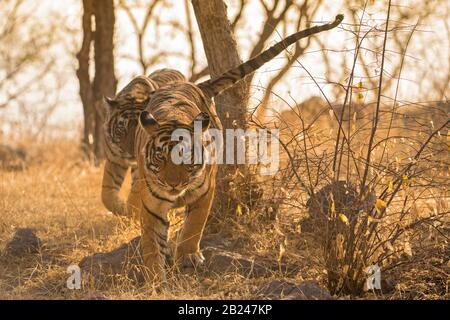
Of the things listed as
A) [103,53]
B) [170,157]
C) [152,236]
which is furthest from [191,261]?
[103,53]

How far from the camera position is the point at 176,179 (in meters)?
6.04

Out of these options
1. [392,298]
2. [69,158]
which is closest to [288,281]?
[392,298]

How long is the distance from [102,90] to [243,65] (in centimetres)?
612

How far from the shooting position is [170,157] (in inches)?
239

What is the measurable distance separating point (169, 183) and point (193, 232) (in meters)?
0.64

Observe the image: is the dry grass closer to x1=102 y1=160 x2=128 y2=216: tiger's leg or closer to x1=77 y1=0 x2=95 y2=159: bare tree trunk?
x1=102 y1=160 x2=128 y2=216: tiger's leg

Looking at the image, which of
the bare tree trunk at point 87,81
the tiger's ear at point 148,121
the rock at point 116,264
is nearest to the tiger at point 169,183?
the tiger's ear at point 148,121

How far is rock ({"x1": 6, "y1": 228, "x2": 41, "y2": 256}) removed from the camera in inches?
278

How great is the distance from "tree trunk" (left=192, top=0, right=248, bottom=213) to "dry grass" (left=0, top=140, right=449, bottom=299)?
0.29 metres

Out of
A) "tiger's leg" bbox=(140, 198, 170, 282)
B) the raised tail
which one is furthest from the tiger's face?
the raised tail

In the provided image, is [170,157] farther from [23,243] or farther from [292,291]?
[23,243]

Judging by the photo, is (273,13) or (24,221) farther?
(273,13)
